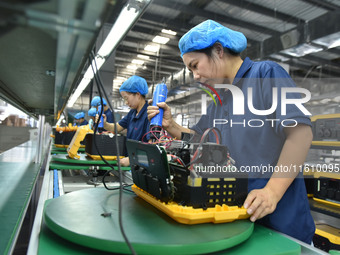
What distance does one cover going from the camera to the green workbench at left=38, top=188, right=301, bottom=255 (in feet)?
1.48

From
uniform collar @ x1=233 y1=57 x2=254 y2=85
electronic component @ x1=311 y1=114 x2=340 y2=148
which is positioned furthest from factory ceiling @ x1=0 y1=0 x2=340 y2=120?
electronic component @ x1=311 y1=114 x2=340 y2=148

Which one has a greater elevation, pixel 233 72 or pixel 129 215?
pixel 233 72

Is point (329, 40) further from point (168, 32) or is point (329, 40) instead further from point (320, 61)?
point (320, 61)

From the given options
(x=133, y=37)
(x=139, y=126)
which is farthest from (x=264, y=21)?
(x=139, y=126)

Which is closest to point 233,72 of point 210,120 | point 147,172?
point 210,120

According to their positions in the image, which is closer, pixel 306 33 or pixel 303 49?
pixel 306 33

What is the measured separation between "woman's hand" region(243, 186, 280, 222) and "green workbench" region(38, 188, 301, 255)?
0.03 meters

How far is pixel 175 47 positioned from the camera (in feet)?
23.5

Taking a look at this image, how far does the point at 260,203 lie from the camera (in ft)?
2.09

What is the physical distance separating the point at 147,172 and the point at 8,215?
0.53m

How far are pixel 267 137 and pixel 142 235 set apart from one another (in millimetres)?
572

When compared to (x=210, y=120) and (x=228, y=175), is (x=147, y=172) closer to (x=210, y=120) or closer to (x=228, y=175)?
(x=228, y=175)

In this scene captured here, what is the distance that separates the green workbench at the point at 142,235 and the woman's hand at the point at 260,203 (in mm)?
33

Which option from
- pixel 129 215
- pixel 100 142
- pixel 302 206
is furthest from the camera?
pixel 100 142
